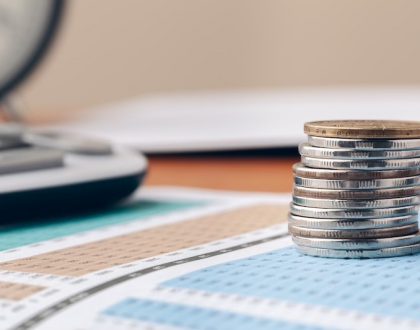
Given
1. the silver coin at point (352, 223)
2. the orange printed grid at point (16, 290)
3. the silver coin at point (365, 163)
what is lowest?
the orange printed grid at point (16, 290)

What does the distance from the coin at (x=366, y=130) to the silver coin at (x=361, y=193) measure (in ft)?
0.10

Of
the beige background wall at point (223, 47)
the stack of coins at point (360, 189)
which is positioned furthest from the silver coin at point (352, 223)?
the beige background wall at point (223, 47)

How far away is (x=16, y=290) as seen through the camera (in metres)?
0.42

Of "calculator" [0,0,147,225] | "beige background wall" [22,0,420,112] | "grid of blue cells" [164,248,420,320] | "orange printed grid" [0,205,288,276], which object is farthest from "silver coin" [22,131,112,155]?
"beige background wall" [22,0,420,112]

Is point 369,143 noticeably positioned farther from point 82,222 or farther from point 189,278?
point 82,222

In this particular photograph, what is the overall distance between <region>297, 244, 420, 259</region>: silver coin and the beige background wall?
2244 millimetres

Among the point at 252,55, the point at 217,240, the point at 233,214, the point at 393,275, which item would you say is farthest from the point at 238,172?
the point at 252,55

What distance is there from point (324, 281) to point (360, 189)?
3.0 inches

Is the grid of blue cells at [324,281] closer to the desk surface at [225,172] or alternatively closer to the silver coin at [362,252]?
the silver coin at [362,252]

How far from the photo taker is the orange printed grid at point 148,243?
1.56 feet

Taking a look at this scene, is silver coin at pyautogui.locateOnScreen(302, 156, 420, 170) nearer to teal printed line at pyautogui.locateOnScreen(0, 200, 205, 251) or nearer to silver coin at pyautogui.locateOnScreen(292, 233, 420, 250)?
silver coin at pyautogui.locateOnScreen(292, 233, 420, 250)

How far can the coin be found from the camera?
18.8 inches

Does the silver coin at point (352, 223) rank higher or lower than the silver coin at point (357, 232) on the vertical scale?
higher

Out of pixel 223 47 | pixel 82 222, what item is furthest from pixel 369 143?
pixel 223 47
